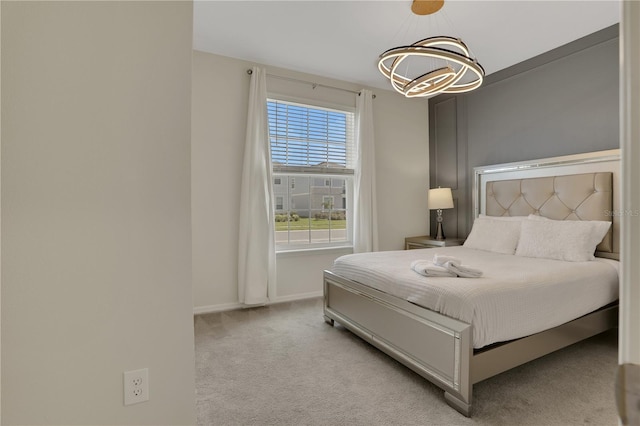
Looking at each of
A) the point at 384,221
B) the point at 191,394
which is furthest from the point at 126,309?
the point at 384,221

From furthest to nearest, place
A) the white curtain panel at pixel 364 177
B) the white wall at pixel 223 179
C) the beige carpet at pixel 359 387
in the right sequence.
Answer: the white curtain panel at pixel 364 177
the white wall at pixel 223 179
the beige carpet at pixel 359 387

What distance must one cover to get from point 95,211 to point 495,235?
3461 millimetres

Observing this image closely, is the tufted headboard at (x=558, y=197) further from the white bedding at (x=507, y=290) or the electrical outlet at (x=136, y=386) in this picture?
the electrical outlet at (x=136, y=386)

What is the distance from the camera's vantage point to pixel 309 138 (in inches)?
162

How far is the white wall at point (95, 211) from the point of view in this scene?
108 centimetres

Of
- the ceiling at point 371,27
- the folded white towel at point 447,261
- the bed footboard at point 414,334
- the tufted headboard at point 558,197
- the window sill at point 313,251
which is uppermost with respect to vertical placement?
the ceiling at point 371,27

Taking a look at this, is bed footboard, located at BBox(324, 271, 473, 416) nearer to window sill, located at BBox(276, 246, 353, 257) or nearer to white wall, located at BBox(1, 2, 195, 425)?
window sill, located at BBox(276, 246, 353, 257)

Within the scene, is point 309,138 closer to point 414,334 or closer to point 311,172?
point 311,172

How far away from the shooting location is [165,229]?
4.13 ft

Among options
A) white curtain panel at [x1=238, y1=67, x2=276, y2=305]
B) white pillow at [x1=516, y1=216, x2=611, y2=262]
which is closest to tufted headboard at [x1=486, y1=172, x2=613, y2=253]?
white pillow at [x1=516, y1=216, x2=611, y2=262]

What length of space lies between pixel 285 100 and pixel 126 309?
3164mm

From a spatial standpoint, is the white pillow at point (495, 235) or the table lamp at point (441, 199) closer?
the white pillow at point (495, 235)

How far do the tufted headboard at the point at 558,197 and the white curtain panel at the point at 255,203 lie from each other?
2644 mm

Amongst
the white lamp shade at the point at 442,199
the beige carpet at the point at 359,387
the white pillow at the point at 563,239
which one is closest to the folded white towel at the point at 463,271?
the beige carpet at the point at 359,387
